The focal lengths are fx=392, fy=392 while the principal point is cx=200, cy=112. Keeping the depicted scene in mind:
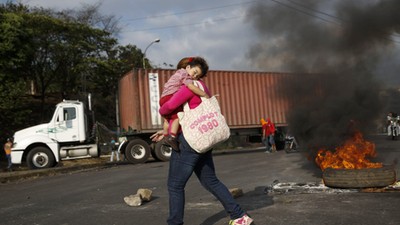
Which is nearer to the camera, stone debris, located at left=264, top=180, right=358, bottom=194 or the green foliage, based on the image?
stone debris, located at left=264, top=180, right=358, bottom=194

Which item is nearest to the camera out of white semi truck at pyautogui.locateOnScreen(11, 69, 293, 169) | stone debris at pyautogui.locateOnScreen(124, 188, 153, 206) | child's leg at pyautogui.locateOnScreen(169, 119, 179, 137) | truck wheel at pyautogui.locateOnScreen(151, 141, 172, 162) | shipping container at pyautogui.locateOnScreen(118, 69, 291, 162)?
child's leg at pyautogui.locateOnScreen(169, 119, 179, 137)

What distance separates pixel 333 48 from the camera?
670 cm

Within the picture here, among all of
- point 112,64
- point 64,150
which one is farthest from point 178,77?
point 112,64

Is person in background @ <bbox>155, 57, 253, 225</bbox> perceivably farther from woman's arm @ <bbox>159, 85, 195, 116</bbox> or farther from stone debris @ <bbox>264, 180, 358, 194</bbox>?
stone debris @ <bbox>264, 180, 358, 194</bbox>

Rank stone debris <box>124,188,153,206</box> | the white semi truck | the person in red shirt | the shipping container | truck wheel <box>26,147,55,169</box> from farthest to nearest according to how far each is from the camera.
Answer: the person in red shirt → the shipping container → the white semi truck → truck wheel <box>26,147,55,169</box> → stone debris <box>124,188,153,206</box>

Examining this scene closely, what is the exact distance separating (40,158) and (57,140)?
3.04ft

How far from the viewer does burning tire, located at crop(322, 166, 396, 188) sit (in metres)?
5.41

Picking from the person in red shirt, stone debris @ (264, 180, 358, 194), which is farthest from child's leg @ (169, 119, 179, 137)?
the person in red shirt

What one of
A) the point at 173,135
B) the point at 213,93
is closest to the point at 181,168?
the point at 173,135

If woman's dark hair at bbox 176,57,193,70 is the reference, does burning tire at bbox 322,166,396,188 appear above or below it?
below

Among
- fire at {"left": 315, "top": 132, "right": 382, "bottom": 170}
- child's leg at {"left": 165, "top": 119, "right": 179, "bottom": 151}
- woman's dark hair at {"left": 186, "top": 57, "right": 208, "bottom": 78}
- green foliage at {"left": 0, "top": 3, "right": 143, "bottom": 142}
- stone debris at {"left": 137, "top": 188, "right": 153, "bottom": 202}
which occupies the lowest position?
stone debris at {"left": 137, "top": 188, "right": 153, "bottom": 202}

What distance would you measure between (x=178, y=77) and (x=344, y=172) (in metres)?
3.04

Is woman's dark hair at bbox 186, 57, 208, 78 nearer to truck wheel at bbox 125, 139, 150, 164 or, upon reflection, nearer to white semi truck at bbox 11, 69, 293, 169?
white semi truck at bbox 11, 69, 293, 169

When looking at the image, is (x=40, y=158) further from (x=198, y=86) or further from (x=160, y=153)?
(x=198, y=86)
